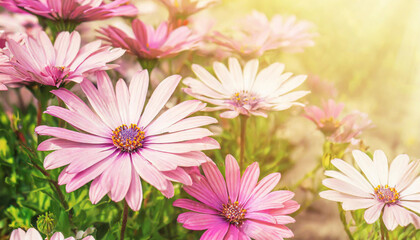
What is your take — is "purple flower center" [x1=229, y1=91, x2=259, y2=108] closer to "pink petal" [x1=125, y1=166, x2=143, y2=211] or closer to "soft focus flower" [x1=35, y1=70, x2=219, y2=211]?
"soft focus flower" [x1=35, y1=70, x2=219, y2=211]

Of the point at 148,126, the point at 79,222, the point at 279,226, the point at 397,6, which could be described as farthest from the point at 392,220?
the point at 397,6

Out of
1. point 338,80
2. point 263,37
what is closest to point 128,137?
point 263,37

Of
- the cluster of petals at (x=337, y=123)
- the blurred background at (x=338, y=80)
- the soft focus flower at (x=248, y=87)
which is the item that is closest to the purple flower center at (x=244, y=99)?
the soft focus flower at (x=248, y=87)

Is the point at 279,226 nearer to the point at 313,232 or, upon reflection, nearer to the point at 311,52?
the point at 313,232

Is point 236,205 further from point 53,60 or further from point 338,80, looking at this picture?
point 338,80

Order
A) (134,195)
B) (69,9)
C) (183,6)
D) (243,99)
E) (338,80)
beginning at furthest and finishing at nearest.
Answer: (338,80), (183,6), (243,99), (69,9), (134,195)
